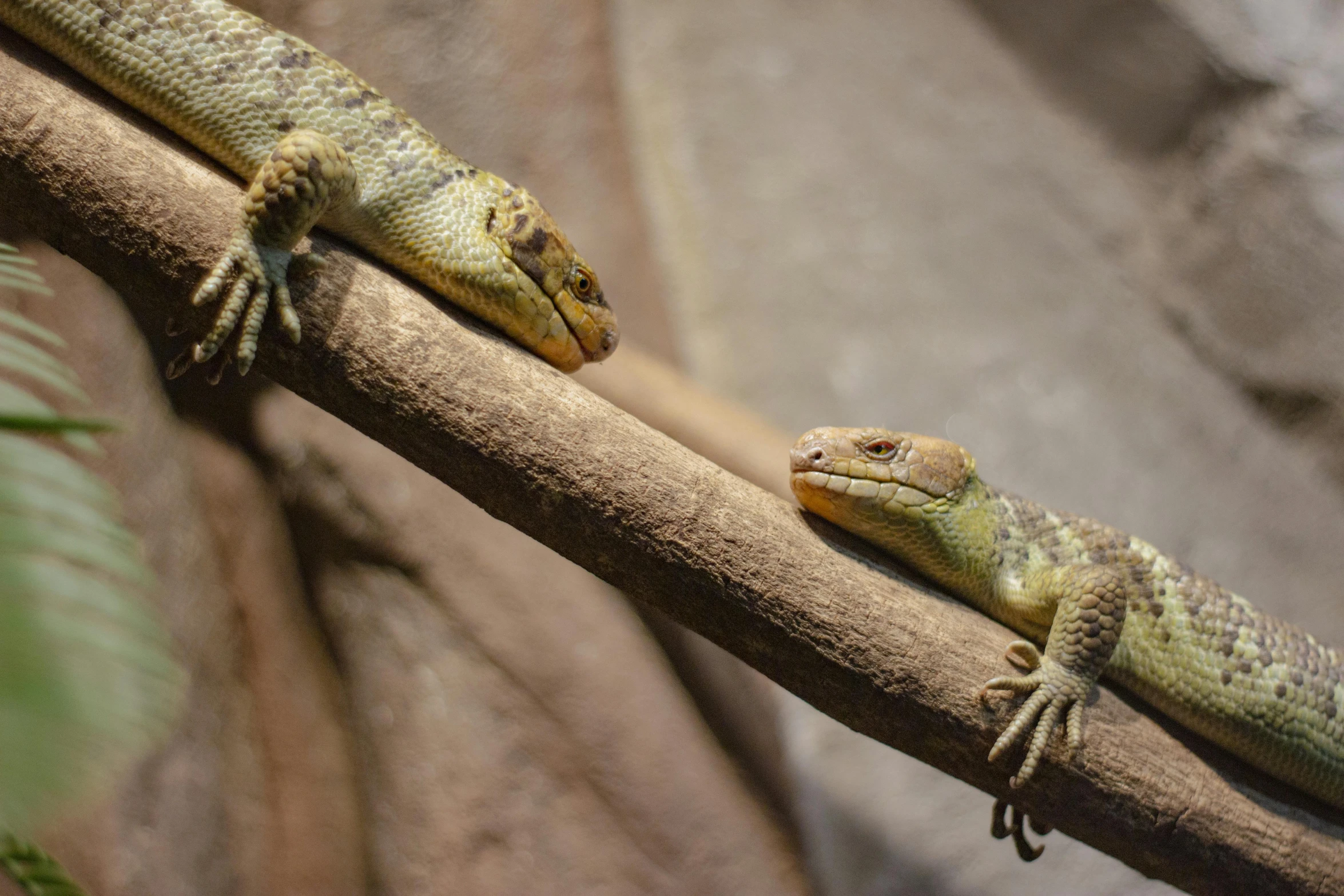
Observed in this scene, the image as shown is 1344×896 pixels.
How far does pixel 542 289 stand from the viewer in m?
2.67

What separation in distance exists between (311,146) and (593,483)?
1.11 metres

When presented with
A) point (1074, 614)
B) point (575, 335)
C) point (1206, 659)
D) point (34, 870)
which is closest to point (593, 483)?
point (575, 335)

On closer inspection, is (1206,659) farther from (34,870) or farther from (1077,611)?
(34,870)

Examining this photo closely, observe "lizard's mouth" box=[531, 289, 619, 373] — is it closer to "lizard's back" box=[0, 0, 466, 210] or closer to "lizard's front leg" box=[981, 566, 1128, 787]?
"lizard's back" box=[0, 0, 466, 210]

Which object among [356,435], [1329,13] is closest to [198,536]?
[356,435]

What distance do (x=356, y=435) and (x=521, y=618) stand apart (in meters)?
1.24

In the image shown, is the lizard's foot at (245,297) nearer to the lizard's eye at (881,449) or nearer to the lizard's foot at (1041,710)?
the lizard's eye at (881,449)

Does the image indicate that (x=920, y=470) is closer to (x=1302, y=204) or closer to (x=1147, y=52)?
(x=1302, y=204)

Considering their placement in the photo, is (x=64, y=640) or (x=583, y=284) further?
(x=583, y=284)

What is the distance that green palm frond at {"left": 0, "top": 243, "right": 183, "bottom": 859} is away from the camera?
78cm

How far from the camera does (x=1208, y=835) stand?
2.57 m

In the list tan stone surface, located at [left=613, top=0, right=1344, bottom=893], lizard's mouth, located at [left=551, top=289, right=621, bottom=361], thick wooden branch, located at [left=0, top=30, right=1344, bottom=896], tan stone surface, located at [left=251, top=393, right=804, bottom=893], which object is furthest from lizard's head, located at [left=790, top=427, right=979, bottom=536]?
tan stone surface, located at [left=613, top=0, right=1344, bottom=893]

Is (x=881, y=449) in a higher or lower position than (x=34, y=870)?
higher

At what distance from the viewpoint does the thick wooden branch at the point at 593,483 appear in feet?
7.22
